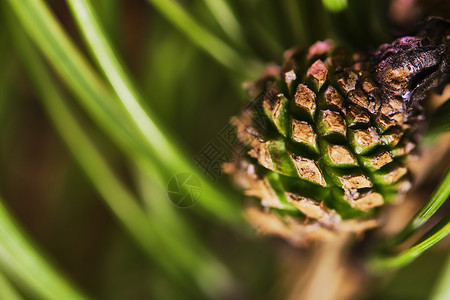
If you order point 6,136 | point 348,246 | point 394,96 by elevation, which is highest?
point 6,136

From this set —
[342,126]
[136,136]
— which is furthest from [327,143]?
[136,136]

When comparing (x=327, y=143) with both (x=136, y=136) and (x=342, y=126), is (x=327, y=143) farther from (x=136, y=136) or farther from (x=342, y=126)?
(x=136, y=136)

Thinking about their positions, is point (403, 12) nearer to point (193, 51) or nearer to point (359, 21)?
point (359, 21)

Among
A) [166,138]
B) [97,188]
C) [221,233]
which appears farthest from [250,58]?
[221,233]

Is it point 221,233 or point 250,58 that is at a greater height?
point 250,58
